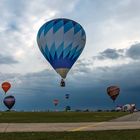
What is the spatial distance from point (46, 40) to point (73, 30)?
497 centimetres

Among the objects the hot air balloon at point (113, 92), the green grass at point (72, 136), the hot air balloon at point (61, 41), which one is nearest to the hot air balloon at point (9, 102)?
the hot air balloon at point (113, 92)

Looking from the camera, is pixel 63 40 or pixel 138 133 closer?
pixel 138 133

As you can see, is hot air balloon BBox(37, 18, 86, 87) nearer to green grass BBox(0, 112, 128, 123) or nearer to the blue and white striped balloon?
the blue and white striped balloon

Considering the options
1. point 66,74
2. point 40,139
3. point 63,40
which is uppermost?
point 63,40

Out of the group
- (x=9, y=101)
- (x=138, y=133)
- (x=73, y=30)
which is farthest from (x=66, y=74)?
(x=9, y=101)

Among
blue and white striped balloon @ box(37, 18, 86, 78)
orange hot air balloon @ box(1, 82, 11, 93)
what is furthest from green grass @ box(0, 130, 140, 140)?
orange hot air balloon @ box(1, 82, 11, 93)

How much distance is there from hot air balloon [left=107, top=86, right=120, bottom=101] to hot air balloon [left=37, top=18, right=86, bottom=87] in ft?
203

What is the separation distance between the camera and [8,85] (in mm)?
151250

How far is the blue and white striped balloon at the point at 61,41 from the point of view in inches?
2992

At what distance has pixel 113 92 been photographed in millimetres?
138750

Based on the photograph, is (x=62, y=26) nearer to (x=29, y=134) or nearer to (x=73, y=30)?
(x=73, y=30)

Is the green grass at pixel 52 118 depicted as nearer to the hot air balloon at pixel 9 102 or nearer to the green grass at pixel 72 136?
the green grass at pixel 72 136

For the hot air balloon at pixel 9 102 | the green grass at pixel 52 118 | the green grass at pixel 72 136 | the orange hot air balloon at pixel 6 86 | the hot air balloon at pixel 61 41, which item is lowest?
the green grass at pixel 72 136

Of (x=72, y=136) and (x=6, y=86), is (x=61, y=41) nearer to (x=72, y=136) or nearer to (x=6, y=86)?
(x=72, y=136)
